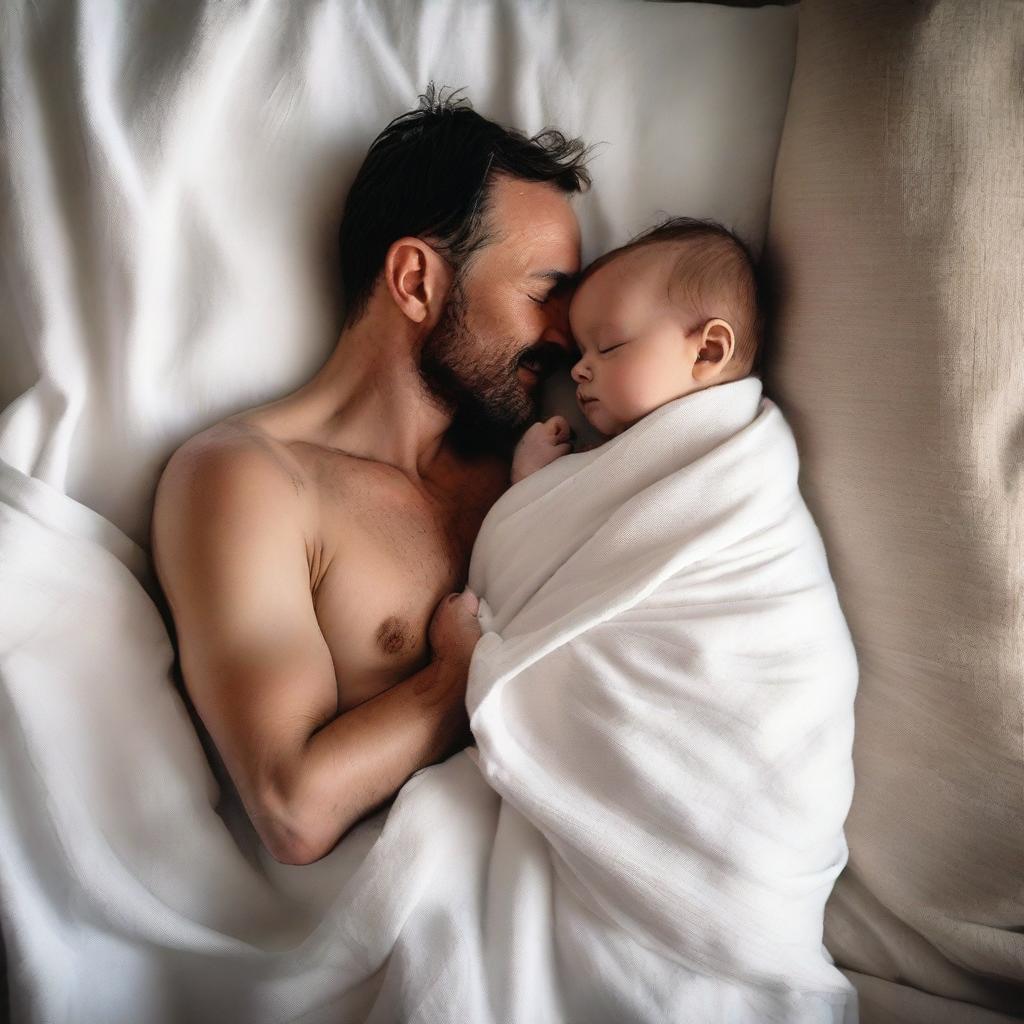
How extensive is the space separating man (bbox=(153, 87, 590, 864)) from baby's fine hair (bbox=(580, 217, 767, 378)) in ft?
0.60

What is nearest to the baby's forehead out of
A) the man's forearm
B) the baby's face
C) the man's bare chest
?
the baby's face

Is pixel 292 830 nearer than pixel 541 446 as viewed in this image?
Yes

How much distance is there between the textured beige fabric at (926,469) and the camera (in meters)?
0.95

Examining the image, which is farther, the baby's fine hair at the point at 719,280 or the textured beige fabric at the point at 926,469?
the baby's fine hair at the point at 719,280

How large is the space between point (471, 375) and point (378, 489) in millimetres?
218

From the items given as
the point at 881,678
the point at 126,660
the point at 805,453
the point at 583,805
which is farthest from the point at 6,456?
the point at 881,678

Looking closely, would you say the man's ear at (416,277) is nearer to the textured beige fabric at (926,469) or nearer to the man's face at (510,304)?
the man's face at (510,304)

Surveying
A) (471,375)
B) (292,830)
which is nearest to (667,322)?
(471,375)

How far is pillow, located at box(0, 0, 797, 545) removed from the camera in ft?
3.63

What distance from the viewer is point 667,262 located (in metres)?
1.10

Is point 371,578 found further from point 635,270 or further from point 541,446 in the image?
point 635,270

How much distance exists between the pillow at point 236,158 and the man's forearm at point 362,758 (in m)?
0.44

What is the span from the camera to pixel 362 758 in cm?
97

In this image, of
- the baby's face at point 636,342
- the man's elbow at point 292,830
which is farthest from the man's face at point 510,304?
the man's elbow at point 292,830
